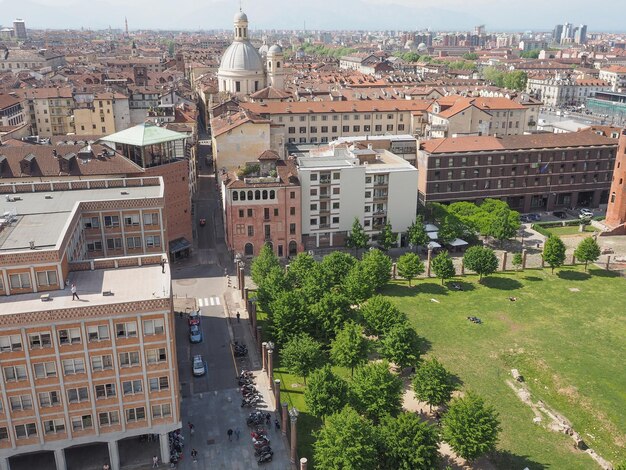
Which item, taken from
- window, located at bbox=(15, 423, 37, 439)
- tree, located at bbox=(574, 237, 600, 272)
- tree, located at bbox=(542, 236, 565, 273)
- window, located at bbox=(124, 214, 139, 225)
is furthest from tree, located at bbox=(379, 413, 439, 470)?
tree, located at bbox=(574, 237, 600, 272)

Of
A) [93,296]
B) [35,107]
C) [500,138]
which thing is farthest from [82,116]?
[93,296]

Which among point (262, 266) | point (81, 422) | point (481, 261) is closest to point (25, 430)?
point (81, 422)

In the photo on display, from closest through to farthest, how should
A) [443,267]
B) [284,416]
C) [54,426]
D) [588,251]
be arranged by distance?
[54,426]
[284,416]
[443,267]
[588,251]

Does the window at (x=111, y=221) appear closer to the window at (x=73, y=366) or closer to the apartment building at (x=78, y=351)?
the apartment building at (x=78, y=351)

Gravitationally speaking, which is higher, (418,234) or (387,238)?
(418,234)

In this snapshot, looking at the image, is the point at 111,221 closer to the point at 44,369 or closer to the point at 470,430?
the point at 44,369

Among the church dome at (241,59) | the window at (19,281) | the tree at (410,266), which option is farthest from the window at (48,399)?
the church dome at (241,59)

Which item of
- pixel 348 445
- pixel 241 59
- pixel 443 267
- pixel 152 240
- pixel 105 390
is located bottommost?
pixel 443 267
